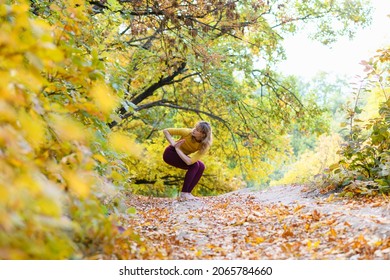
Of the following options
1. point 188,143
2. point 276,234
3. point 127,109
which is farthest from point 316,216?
point 188,143

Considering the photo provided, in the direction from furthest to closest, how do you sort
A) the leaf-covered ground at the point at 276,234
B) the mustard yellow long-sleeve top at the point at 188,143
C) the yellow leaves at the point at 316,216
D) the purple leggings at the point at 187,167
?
the purple leggings at the point at 187,167, the mustard yellow long-sleeve top at the point at 188,143, the yellow leaves at the point at 316,216, the leaf-covered ground at the point at 276,234

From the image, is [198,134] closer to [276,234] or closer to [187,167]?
[187,167]

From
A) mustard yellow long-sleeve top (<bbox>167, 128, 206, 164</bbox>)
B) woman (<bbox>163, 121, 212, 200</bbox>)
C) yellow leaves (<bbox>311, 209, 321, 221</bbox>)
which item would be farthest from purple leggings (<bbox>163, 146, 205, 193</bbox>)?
yellow leaves (<bbox>311, 209, 321, 221</bbox>)

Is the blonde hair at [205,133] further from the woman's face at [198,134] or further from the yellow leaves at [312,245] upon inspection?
the yellow leaves at [312,245]

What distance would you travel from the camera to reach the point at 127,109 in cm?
354

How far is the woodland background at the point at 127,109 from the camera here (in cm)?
180

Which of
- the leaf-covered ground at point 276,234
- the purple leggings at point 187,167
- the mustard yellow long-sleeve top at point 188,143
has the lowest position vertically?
the leaf-covered ground at point 276,234

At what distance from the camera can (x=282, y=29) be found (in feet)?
37.5

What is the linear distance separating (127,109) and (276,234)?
5.10 feet

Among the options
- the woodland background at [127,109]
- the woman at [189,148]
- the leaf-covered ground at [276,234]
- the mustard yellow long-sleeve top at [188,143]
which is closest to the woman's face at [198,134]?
the woman at [189,148]

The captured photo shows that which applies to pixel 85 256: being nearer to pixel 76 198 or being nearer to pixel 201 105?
pixel 76 198

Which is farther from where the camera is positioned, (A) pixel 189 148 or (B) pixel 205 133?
(A) pixel 189 148

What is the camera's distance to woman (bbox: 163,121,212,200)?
673 centimetres

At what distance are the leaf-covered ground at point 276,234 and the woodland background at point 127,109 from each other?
42cm
